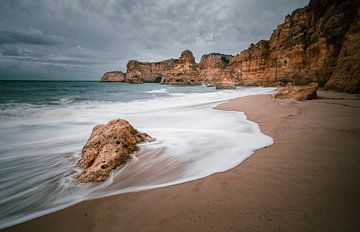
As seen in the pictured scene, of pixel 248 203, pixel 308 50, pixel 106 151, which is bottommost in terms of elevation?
pixel 248 203

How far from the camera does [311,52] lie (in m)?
23.1

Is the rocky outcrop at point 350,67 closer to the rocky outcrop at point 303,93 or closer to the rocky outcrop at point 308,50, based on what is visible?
the rocky outcrop at point 308,50

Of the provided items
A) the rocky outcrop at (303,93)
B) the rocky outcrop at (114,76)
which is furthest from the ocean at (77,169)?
the rocky outcrop at (114,76)

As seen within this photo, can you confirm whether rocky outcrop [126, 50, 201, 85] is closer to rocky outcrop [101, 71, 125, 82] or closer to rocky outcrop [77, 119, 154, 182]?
rocky outcrop [101, 71, 125, 82]

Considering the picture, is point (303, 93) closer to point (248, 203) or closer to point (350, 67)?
point (350, 67)

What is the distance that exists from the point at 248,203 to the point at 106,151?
7.99 ft

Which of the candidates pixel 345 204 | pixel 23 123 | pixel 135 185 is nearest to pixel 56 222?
pixel 135 185

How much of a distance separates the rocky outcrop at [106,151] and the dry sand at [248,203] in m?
0.66

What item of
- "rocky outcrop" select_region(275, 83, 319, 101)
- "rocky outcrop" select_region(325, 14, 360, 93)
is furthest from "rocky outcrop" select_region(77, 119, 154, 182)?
"rocky outcrop" select_region(325, 14, 360, 93)

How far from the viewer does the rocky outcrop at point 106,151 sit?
3.06m

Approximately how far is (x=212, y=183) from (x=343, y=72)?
592 inches

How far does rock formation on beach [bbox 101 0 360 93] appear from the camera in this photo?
13078 millimetres

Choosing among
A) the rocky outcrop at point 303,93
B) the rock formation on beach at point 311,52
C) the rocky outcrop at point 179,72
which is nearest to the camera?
the rocky outcrop at point 303,93

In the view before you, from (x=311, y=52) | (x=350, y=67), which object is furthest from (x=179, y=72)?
(x=350, y=67)
